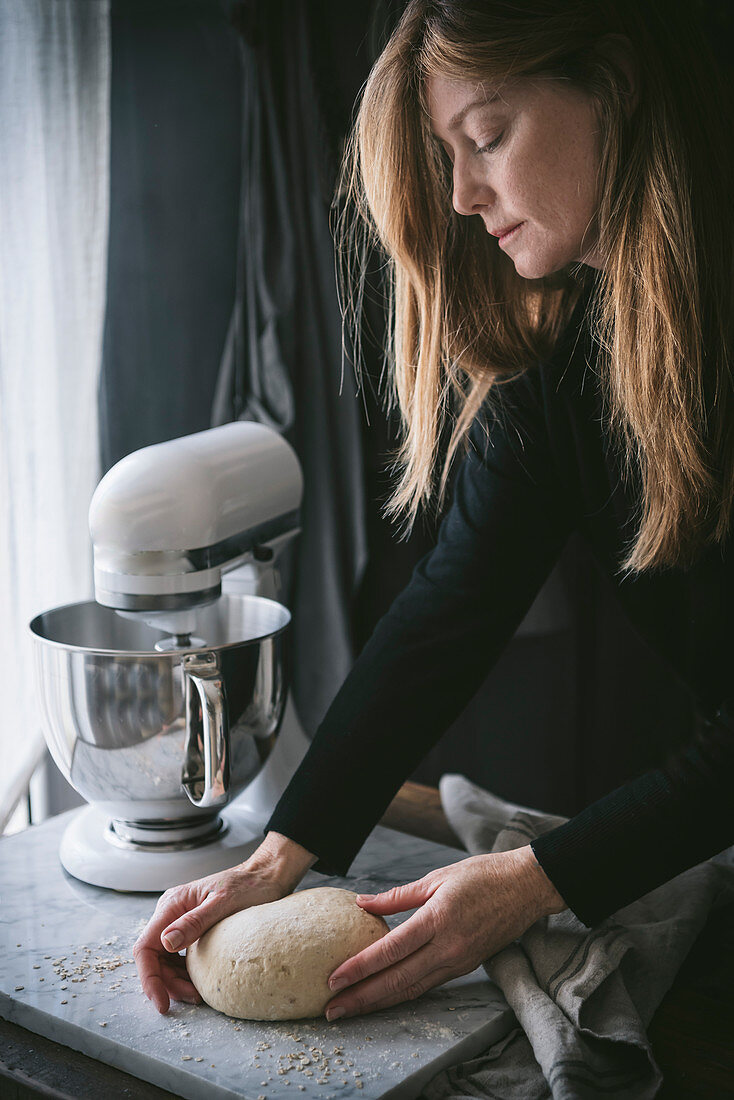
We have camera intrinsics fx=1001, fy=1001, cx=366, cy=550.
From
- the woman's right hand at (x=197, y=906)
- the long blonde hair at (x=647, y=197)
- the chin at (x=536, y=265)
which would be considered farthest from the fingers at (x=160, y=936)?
the chin at (x=536, y=265)

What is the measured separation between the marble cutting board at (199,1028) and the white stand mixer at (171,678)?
0.34 feet

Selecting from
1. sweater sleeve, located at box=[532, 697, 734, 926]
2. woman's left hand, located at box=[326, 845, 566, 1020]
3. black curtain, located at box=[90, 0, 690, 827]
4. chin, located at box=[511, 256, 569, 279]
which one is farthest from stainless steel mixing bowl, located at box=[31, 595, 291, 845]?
black curtain, located at box=[90, 0, 690, 827]

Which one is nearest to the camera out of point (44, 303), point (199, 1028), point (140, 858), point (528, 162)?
point (199, 1028)

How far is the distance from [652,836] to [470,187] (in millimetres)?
624

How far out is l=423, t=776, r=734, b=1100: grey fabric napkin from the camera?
761mm

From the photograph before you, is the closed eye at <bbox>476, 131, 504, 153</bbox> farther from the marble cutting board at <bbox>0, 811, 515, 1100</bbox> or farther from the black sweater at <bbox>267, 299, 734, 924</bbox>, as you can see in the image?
the marble cutting board at <bbox>0, 811, 515, 1100</bbox>

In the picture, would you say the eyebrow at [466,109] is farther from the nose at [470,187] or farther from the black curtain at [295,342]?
the black curtain at [295,342]

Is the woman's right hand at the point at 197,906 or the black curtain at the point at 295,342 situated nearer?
the woman's right hand at the point at 197,906

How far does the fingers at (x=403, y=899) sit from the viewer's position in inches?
35.3

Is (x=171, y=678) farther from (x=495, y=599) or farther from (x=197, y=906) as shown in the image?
(x=495, y=599)

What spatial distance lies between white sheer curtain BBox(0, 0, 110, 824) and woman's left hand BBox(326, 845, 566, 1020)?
86 centimetres

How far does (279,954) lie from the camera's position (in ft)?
2.71

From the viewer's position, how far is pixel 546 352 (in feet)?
3.70

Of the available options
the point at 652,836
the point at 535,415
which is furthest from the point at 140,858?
the point at 535,415
